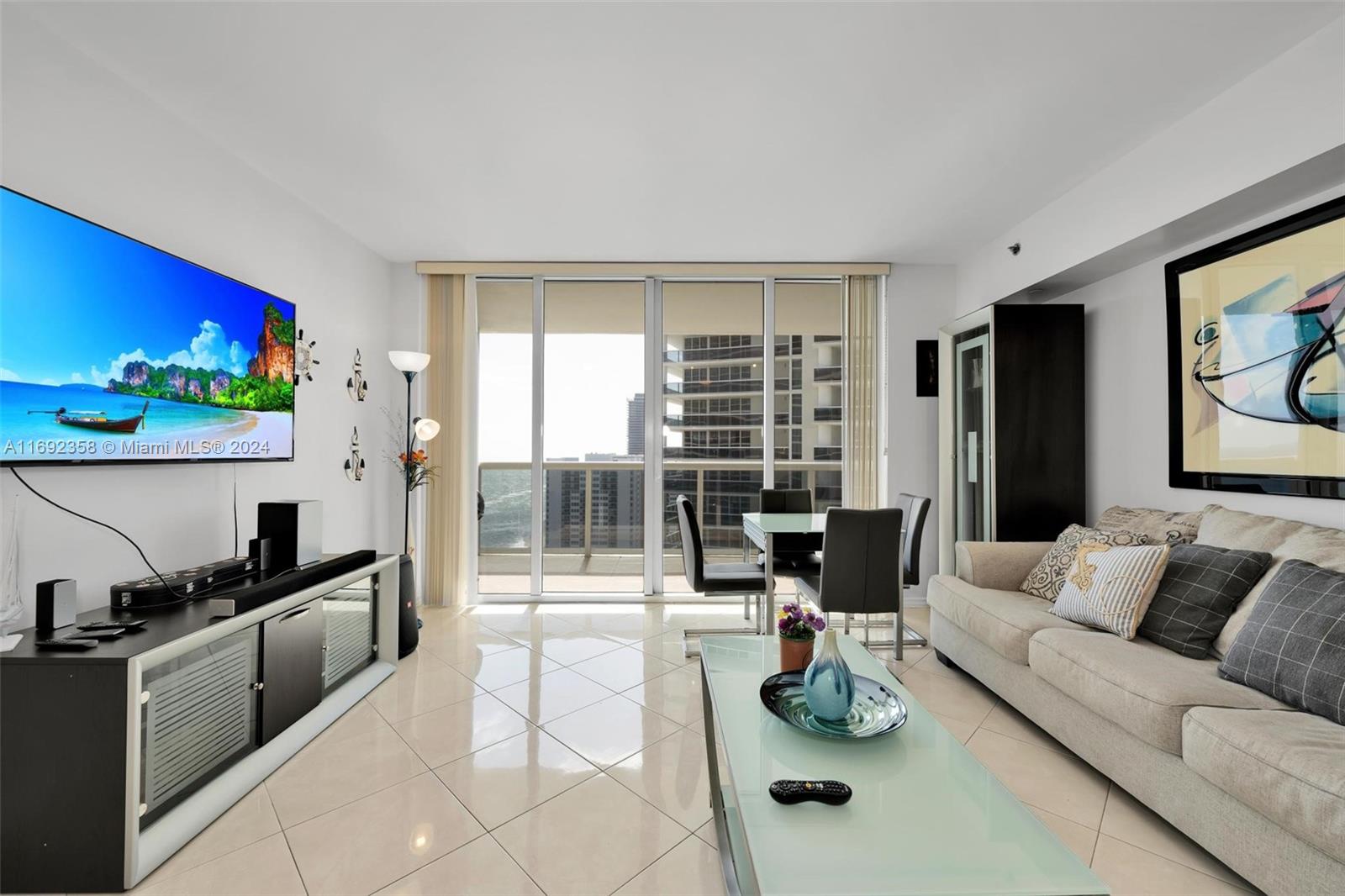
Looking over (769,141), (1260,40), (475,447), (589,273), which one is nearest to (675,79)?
(769,141)

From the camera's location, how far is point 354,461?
3.92 metres

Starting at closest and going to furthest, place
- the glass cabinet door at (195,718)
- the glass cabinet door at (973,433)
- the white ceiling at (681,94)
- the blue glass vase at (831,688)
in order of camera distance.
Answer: the blue glass vase at (831,688) < the glass cabinet door at (195,718) < the white ceiling at (681,94) < the glass cabinet door at (973,433)

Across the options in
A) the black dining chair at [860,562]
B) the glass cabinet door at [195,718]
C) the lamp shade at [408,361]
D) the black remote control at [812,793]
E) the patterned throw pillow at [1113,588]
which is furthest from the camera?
the lamp shade at [408,361]

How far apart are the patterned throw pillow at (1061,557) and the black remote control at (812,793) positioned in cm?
204

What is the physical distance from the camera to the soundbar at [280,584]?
2039 mm

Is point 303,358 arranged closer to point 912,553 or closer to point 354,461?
point 354,461

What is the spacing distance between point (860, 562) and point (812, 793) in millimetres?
1981

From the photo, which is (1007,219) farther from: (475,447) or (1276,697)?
(475,447)

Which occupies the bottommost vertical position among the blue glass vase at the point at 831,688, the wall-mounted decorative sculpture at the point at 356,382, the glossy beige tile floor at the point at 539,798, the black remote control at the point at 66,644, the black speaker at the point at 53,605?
the glossy beige tile floor at the point at 539,798

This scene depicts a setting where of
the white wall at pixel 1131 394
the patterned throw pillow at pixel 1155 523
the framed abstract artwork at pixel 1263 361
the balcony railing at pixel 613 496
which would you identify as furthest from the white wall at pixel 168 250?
the white wall at pixel 1131 394

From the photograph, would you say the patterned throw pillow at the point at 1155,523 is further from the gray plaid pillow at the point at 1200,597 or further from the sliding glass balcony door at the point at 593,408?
the sliding glass balcony door at the point at 593,408

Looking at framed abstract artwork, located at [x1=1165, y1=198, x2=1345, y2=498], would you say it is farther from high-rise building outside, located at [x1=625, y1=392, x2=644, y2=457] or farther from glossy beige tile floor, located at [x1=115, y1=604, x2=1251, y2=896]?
high-rise building outside, located at [x1=625, y1=392, x2=644, y2=457]

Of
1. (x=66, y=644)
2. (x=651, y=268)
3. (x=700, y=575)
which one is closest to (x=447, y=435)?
(x=651, y=268)

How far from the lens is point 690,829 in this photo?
6.03ft
